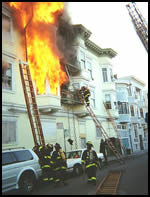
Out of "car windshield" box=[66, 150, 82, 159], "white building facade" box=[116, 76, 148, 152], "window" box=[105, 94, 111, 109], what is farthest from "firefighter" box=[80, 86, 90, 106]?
"white building facade" box=[116, 76, 148, 152]

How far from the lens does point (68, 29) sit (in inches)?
689

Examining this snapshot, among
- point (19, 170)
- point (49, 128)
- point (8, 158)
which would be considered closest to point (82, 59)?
point (49, 128)

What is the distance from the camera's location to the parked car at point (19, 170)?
6.99 m

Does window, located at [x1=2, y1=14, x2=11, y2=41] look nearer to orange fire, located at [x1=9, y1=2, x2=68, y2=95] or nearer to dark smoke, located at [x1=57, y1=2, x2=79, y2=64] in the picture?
orange fire, located at [x1=9, y1=2, x2=68, y2=95]

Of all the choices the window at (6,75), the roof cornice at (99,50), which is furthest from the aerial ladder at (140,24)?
the window at (6,75)

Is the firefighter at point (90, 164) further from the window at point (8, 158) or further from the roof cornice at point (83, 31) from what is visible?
the roof cornice at point (83, 31)

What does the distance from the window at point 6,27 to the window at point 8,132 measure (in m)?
5.44

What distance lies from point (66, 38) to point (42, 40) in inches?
141

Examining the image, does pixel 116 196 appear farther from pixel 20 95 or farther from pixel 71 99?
pixel 71 99

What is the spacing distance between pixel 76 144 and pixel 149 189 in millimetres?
10546

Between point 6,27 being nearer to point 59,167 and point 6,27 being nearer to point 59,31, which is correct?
point 59,31

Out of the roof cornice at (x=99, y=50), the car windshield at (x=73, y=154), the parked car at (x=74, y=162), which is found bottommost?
the parked car at (x=74, y=162)

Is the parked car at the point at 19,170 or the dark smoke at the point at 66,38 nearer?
the parked car at the point at 19,170

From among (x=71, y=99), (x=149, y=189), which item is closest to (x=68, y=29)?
(x=71, y=99)
